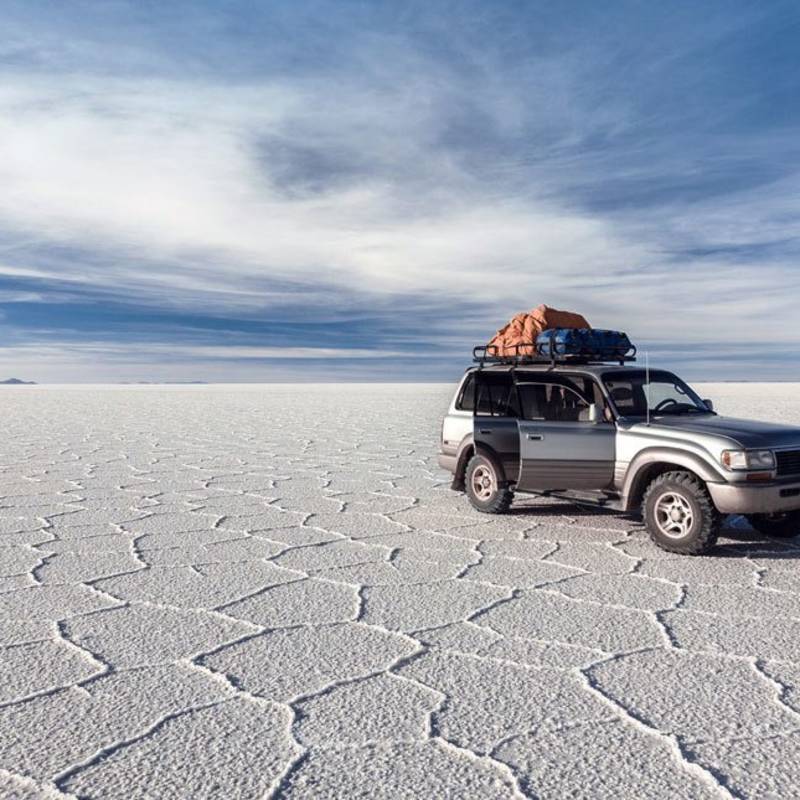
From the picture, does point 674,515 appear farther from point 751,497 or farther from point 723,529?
point 723,529

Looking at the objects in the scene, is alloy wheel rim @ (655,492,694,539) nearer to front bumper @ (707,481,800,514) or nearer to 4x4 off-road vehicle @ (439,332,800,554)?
4x4 off-road vehicle @ (439,332,800,554)

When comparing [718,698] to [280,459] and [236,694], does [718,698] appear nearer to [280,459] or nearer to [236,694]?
[236,694]

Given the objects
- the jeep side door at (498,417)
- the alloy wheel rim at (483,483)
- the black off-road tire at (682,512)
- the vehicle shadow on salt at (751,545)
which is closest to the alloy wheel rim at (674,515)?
the black off-road tire at (682,512)

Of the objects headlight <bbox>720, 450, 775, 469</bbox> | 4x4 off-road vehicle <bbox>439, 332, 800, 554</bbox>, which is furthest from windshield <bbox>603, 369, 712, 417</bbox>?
headlight <bbox>720, 450, 775, 469</bbox>

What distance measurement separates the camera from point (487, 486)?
8.54 m

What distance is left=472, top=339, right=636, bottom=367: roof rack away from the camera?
27.2 ft

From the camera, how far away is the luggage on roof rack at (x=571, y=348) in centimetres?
828

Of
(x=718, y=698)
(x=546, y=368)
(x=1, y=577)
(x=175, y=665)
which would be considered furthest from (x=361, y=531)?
(x=718, y=698)

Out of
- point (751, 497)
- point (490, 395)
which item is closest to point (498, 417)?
point (490, 395)

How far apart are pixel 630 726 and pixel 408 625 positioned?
1.64 m

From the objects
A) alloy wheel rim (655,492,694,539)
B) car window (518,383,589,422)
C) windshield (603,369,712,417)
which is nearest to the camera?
alloy wheel rim (655,492,694,539)

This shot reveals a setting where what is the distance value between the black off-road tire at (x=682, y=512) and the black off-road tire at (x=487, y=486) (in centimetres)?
169

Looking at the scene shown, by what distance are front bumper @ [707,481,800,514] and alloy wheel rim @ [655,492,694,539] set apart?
25 cm

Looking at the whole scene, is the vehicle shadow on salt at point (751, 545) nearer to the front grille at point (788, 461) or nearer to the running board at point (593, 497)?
the front grille at point (788, 461)
